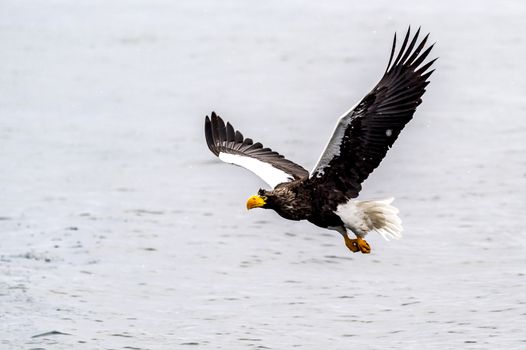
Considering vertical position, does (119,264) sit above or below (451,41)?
below

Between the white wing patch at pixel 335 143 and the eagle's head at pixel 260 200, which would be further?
the eagle's head at pixel 260 200

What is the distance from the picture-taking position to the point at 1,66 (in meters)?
23.8

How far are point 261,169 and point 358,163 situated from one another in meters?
1.46

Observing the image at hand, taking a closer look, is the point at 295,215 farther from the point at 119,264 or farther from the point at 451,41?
the point at 451,41

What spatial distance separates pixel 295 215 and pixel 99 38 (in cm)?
1702

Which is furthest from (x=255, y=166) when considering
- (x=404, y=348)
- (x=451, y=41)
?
(x=451, y=41)

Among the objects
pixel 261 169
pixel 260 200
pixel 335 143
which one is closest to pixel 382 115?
pixel 335 143

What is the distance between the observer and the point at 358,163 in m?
9.91

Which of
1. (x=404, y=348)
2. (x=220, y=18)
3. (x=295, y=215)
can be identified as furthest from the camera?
(x=220, y=18)

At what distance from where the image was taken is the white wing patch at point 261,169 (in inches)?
427

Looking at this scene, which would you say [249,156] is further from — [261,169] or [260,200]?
[260,200]

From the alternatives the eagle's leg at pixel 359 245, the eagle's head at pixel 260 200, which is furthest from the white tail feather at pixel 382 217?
the eagle's head at pixel 260 200

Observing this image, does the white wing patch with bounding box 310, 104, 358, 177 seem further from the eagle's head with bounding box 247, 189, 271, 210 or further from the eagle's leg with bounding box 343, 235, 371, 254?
the eagle's leg with bounding box 343, 235, 371, 254

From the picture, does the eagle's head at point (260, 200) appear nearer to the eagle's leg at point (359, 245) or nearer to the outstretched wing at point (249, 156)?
the outstretched wing at point (249, 156)
